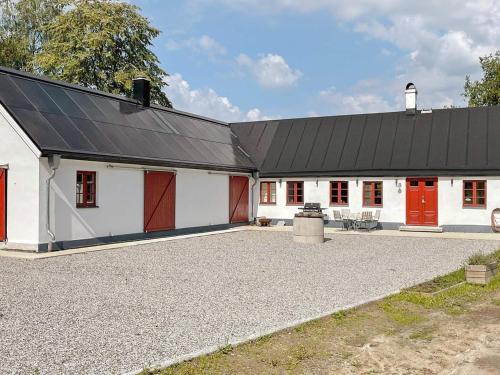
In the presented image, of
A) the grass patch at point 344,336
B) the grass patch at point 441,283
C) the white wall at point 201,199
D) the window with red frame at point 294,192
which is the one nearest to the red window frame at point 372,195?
the window with red frame at point 294,192

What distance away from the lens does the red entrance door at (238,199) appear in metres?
23.5

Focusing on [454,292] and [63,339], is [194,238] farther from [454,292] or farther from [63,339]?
[63,339]

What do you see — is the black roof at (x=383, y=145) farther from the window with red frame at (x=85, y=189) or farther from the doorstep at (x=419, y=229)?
the window with red frame at (x=85, y=189)

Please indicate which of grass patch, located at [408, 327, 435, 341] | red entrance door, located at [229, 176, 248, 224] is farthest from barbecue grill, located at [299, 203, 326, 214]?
grass patch, located at [408, 327, 435, 341]

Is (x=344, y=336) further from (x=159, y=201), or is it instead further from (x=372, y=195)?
(x=372, y=195)

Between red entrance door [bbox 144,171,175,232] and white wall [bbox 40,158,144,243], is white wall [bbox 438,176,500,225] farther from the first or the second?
white wall [bbox 40,158,144,243]

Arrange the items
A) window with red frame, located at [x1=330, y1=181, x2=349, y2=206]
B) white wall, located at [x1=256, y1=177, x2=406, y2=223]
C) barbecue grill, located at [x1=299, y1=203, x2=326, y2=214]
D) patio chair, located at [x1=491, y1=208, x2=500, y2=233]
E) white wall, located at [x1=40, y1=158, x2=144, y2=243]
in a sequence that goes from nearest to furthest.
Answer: white wall, located at [x1=40, y1=158, x2=144, y2=243] < patio chair, located at [x1=491, y1=208, x2=500, y2=233] < white wall, located at [x1=256, y1=177, x2=406, y2=223] < barbecue grill, located at [x1=299, y1=203, x2=326, y2=214] < window with red frame, located at [x1=330, y1=181, x2=349, y2=206]

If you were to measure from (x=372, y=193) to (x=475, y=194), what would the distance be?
4.29 m

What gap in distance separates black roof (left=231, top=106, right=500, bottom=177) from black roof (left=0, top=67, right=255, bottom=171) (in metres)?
2.74

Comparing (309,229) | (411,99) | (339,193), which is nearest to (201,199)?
(309,229)

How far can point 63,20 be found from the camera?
33188mm

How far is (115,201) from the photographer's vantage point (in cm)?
1667

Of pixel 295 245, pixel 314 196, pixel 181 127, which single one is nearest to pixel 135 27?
pixel 181 127

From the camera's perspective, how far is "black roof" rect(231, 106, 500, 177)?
71.2 feet
